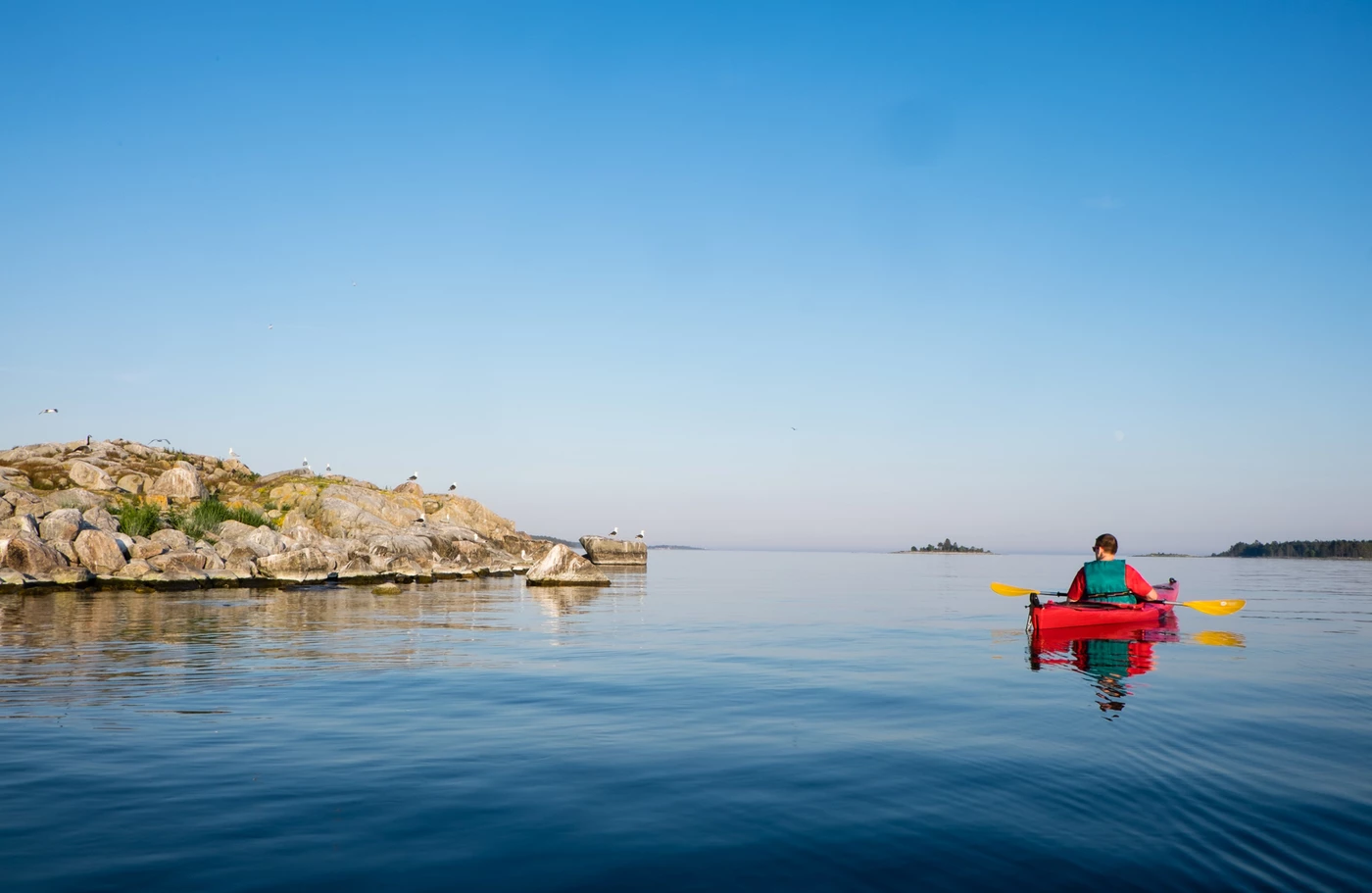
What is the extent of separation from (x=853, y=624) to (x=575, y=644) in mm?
10660

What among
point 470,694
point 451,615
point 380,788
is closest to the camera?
point 380,788

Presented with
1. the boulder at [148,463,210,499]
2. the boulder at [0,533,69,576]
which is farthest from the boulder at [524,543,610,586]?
the boulder at [148,463,210,499]

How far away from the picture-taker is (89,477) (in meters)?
60.9

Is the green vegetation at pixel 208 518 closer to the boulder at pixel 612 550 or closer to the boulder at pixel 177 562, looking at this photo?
the boulder at pixel 177 562

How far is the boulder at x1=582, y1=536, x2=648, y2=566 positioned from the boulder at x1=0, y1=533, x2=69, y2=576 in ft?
178

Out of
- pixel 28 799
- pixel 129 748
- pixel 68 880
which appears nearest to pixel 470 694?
pixel 129 748

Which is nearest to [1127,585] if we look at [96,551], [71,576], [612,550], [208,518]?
[71,576]

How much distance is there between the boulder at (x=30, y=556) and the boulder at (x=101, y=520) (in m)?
4.53

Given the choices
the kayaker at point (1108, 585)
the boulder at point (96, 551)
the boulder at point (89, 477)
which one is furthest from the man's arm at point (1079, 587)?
the boulder at point (89, 477)

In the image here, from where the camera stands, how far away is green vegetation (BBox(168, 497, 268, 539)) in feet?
178

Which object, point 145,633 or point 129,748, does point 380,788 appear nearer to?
point 129,748

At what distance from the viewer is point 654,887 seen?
5.98 meters

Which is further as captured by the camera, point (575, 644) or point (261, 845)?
point (575, 644)

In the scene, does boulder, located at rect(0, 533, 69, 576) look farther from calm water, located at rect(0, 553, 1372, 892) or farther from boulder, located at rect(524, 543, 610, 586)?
calm water, located at rect(0, 553, 1372, 892)
